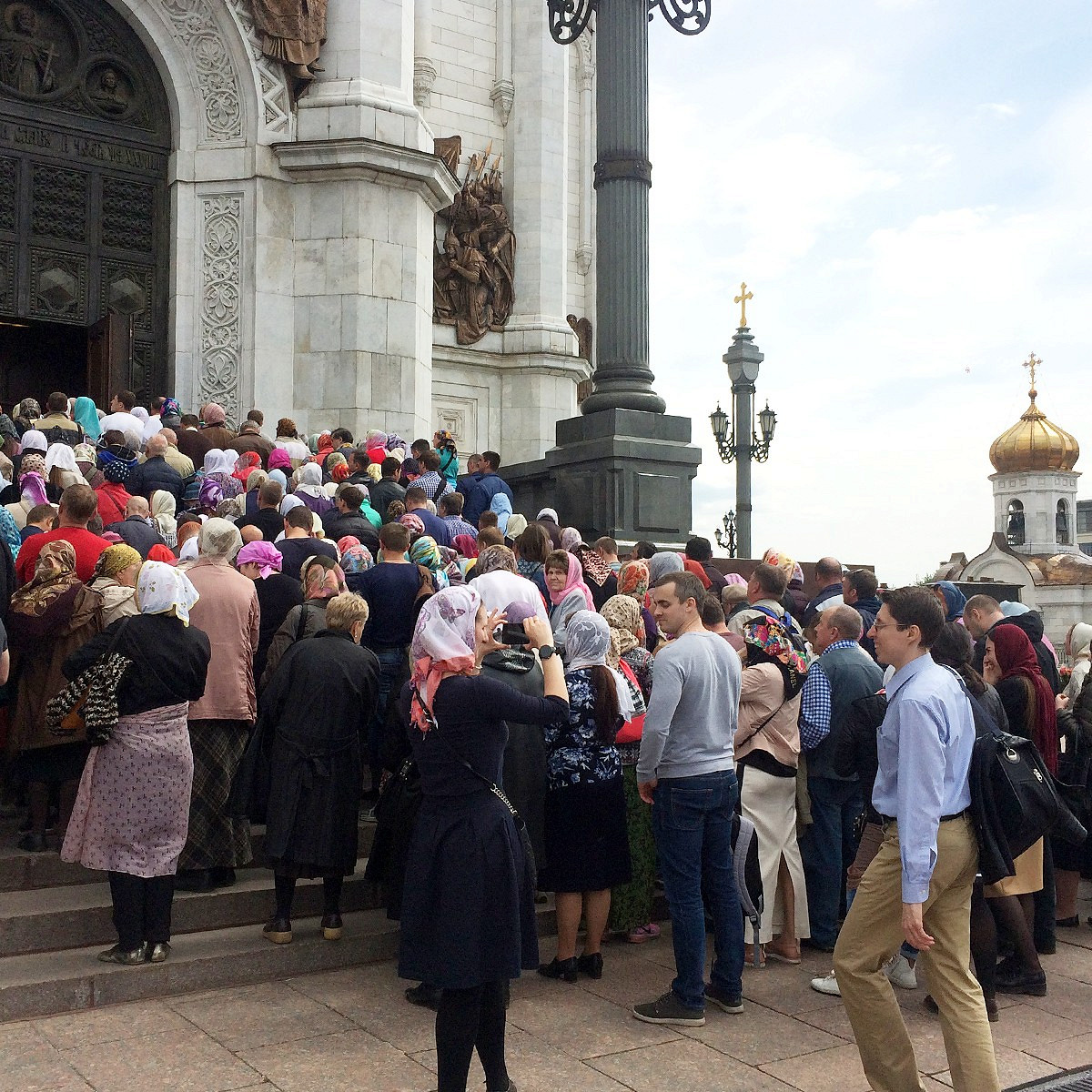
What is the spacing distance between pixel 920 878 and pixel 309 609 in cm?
372

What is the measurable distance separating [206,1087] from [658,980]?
7.93 ft

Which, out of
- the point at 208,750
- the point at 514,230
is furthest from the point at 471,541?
the point at 514,230

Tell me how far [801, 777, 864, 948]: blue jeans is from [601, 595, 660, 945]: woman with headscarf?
872 millimetres

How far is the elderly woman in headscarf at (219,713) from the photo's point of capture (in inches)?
249

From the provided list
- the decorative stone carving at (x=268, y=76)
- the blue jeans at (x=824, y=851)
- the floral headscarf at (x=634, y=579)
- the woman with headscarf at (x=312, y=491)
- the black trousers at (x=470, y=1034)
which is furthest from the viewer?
the decorative stone carving at (x=268, y=76)

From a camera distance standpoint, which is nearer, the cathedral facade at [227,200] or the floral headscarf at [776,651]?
the floral headscarf at [776,651]

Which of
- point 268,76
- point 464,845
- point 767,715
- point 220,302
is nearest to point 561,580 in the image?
point 767,715

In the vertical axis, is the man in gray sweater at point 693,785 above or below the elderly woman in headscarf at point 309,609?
below

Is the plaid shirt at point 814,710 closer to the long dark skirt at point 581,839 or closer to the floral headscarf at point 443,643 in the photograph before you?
the long dark skirt at point 581,839

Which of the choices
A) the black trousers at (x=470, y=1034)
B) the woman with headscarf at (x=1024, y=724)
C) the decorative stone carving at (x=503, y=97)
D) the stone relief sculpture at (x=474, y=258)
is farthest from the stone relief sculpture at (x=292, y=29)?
the black trousers at (x=470, y=1034)

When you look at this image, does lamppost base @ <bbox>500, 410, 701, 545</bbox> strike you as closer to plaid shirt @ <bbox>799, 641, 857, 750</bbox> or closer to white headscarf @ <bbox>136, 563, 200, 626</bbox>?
plaid shirt @ <bbox>799, 641, 857, 750</bbox>

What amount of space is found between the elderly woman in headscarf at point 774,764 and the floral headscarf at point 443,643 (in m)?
2.53

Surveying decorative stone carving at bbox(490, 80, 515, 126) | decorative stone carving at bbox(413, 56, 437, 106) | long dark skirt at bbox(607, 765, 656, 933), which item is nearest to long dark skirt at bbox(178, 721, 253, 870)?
long dark skirt at bbox(607, 765, 656, 933)

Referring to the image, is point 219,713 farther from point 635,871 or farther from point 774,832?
point 774,832
